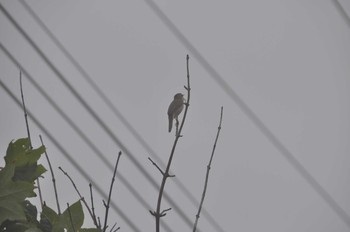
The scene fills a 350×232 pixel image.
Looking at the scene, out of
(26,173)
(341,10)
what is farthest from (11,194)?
(341,10)

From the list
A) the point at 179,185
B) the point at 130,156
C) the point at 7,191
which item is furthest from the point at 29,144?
the point at 179,185

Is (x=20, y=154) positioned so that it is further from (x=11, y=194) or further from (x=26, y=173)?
(x=11, y=194)

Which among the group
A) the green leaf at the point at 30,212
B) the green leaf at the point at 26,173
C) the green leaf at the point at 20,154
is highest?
the green leaf at the point at 20,154

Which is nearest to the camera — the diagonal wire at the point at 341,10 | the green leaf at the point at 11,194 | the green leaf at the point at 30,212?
the green leaf at the point at 11,194

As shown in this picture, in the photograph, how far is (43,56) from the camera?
Answer: 4855mm

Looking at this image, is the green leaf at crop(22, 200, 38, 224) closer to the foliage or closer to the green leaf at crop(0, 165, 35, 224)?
the foliage

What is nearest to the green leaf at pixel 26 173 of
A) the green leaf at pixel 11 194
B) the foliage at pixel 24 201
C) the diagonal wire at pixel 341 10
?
the foliage at pixel 24 201

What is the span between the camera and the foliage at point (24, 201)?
223cm

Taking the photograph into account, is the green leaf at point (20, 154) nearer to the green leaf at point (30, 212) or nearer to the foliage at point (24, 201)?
the foliage at point (24, 201)

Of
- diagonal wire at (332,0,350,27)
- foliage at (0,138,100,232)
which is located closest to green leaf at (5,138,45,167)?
foliage at (0,138,100,232)

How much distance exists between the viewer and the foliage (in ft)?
7.32

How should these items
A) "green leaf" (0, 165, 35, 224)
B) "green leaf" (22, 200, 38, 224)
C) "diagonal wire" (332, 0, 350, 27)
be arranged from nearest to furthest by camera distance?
"green leaf" (0, 165, 35, 224) → "green leaf" (22, 200, 38, 224) → "diagonal wire" (332, 0, 350, 27)

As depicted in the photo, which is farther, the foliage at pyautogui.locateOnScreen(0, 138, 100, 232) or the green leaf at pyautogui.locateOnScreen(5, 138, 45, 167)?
the green leaf at pyautogui.locateOnScreen(5, 138, 45, 167)

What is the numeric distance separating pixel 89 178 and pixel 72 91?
0.70 metres
